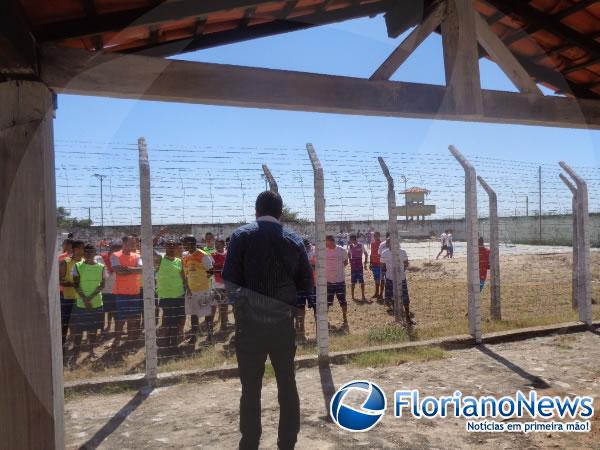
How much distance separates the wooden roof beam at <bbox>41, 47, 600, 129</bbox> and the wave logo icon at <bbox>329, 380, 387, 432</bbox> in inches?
95.8

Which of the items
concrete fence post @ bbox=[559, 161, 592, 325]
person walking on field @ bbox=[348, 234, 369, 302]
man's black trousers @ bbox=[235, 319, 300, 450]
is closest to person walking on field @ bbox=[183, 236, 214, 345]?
person walking on field @ bbox=[348, 234, 369, 302]

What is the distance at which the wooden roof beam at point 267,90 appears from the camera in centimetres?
292

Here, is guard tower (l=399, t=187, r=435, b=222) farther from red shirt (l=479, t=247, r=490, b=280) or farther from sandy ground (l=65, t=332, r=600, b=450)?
sandy ground (l=65, t=332, r=600, b=450)

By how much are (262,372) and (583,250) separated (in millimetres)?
6218

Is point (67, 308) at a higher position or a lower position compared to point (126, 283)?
lower

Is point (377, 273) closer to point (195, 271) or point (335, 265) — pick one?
point (335, 265)

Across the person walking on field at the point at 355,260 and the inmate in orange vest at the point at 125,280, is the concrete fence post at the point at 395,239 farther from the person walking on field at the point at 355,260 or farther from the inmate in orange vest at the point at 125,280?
the inmate in orange vest at the point at 125,280

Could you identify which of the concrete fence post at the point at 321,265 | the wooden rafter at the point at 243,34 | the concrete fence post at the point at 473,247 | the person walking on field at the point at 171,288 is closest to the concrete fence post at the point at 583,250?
the concrete fence post at the point at 473,247

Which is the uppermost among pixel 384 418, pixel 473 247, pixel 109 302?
pixel 473 247

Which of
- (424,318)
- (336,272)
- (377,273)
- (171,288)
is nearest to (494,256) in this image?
(424,318)

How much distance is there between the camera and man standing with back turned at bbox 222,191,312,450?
2947mm

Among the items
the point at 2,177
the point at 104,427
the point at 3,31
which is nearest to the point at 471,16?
the point at 3,31

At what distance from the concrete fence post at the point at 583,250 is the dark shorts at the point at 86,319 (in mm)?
6923

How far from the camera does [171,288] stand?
695 cm
